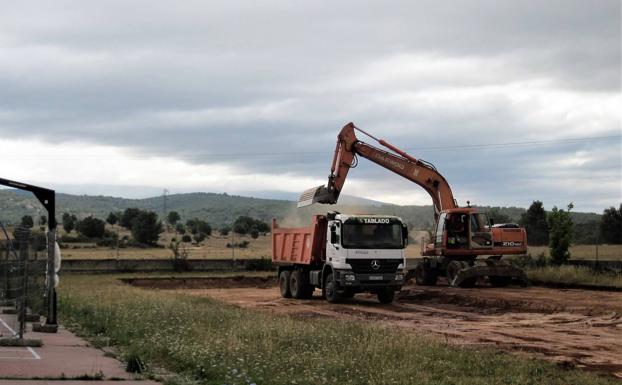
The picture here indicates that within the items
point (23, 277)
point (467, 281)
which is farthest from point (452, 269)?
point (23, 277)

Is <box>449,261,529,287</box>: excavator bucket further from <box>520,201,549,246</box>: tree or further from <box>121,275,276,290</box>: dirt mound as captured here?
<box>520,201,549,246</box>: tree

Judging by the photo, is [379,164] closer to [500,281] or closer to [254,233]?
[500,281]

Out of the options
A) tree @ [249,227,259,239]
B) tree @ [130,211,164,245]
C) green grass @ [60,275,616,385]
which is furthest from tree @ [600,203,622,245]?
green grass @ [60,275,616,385]

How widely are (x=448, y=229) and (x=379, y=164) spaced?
3983mm

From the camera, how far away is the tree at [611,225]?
83438 mm

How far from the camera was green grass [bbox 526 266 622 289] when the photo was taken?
3550 cm

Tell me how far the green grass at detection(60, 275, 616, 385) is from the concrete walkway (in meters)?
0.47

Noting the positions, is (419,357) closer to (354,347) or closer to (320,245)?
(354,347)

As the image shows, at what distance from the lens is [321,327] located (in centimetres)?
1745

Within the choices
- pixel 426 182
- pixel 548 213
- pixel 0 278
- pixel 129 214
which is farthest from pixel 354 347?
pixel 129 214

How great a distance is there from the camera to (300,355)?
13.2 metres

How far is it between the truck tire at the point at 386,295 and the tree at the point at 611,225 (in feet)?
192

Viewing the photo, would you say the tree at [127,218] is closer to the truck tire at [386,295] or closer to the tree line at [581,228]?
the tree line at [581,228]

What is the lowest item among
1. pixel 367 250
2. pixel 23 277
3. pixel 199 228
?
pixel 23 277
